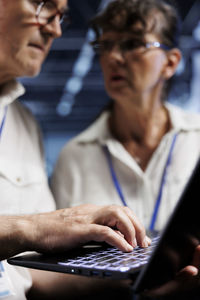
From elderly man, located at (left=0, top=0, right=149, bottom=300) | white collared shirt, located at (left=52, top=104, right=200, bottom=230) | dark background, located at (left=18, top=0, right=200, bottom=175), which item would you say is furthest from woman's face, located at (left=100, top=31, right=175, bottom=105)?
dark background, located at (left=18, top=0, right=200, bottom=175)

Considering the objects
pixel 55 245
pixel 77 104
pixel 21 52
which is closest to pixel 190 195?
pixel 55 245

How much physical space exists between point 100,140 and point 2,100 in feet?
1.87

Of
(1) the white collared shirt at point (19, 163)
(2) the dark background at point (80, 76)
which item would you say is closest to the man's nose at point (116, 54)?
(1) the white collared shirt at point (19, 163)

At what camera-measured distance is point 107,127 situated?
6.61 ft

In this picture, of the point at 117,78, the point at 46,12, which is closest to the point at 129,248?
the point at 46,12

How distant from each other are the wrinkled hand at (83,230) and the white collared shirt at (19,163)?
1.60 ft

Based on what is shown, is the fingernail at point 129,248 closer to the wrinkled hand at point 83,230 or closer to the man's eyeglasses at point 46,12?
the wrinkled hand at point 83,230

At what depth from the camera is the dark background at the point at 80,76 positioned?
4.67 m

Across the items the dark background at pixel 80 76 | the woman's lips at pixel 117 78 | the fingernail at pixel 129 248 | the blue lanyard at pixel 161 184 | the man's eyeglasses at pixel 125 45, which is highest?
the man's eyeglasses at pixel 125 45

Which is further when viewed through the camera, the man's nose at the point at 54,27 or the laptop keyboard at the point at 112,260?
the man's nose at the point at 54,27

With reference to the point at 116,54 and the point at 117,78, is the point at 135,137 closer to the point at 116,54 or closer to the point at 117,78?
the point at 117,78

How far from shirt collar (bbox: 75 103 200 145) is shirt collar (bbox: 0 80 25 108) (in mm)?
472

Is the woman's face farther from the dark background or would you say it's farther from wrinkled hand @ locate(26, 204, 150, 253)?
the dark background

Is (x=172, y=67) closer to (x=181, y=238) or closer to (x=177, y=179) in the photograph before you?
(x=177, y=179)
